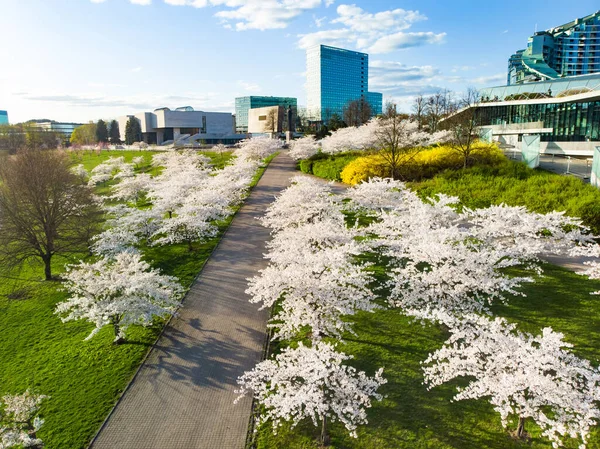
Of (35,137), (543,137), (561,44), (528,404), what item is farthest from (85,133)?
(561,44)

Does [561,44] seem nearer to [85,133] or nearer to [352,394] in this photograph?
[85,133]

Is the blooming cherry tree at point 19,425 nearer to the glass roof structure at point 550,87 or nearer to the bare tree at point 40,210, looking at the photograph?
the bare tree at point 40,210

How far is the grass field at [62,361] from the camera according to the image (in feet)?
32.2

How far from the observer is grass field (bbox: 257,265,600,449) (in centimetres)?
859

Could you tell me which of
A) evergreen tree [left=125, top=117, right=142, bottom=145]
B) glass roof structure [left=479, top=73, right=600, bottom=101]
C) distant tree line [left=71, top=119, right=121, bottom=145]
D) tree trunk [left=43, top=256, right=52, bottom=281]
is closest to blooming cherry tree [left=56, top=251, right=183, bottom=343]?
tree trunk [left=43, top=256, right=52, bottom=281]

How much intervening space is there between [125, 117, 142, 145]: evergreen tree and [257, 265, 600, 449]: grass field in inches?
4229

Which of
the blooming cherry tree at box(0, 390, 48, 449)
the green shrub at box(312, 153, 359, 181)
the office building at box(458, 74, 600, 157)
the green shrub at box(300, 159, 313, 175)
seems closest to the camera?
the blooming cherry tree at box(0, 390, 48, 449)

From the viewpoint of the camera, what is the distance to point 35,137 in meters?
75.1

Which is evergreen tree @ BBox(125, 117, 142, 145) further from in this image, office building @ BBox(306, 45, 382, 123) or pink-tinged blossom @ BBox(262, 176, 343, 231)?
pink-tinged blossom @ BBox(262, 176, 343, 231)

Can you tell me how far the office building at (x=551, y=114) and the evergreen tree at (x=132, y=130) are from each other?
8648 cm

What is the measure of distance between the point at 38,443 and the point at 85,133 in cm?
11207

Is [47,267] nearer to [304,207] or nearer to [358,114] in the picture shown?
[304,207]

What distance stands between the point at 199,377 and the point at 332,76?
180 metres

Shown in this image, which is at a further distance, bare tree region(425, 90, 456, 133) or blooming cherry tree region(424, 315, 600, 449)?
bare tree region(425, 90, 456, 133)
